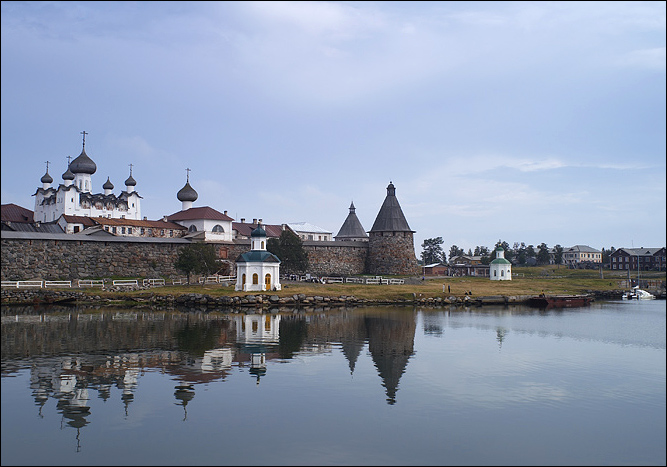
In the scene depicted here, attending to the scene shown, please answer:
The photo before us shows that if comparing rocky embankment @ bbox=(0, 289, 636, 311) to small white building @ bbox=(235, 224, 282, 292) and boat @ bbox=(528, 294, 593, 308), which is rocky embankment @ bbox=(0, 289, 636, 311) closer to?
small white building @ bbox=(235, 224, 282, 292)

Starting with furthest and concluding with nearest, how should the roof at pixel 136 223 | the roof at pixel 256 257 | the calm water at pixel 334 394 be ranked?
the roof at pixel 136 223
the roof at pixel 256 257
the calm water at pixel 334 394

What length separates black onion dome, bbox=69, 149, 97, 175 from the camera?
6719 cm

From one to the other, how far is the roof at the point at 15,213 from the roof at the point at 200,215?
1557cm

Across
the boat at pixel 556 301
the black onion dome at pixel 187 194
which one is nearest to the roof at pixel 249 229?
the black onion dome at pixel 187 194

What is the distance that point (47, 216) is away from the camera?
66750mm

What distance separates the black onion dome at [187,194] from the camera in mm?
66688

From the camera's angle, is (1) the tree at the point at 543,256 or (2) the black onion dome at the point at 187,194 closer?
(2) the black onion dome at the point at 187,194

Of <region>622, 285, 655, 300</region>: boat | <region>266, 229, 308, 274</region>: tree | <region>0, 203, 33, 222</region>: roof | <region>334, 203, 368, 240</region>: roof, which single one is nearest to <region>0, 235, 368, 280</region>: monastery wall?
<region>266, 229, 308, 274</region>: tree

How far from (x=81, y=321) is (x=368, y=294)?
2039cm

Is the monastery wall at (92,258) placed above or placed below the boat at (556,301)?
above

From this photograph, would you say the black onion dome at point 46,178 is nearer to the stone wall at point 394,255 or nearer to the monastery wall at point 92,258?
the monastery wall at point 92,258

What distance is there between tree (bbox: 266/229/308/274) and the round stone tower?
947 centimetres

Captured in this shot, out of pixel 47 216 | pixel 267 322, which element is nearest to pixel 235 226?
pixel 47 216

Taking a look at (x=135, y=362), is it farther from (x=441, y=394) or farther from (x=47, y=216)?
(x=47, y=216)
